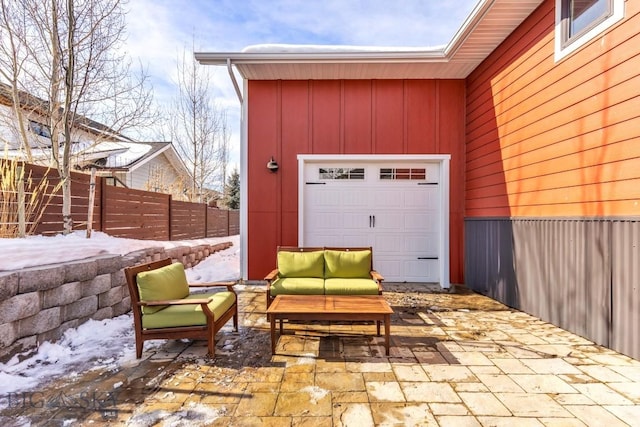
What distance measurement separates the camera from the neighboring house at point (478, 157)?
10.6 feet

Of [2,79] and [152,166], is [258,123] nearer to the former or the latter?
[2,79]

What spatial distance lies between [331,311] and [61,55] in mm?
4806

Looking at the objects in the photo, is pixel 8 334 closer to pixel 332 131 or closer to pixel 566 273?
pixel 332 131

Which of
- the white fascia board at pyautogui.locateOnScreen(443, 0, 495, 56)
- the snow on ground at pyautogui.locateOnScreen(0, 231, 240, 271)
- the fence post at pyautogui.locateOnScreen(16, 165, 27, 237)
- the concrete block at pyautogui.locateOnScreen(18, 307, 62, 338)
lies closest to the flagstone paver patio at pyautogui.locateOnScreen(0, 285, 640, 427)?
the concrete block at pyautogui.locateOnScreen(18, 307, 62, 338)

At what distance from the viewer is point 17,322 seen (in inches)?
106

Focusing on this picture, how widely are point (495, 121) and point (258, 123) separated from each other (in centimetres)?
387

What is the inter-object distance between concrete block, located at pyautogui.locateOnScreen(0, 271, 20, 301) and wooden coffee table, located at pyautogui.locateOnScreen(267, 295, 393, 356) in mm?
1957

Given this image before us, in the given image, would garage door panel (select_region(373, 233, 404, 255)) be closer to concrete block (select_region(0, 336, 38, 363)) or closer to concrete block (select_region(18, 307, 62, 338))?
concrete block (select_region(18, 307, 62, 338))

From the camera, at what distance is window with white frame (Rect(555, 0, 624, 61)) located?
322cm

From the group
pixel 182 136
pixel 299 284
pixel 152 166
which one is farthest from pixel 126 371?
pixel 182 136

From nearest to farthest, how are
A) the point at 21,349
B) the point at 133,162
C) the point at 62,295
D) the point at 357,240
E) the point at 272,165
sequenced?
1. the point at 21,349
2. the point at 62,295
3. the point at 272,165
4. the point at 357,240
5. the point at 133,162

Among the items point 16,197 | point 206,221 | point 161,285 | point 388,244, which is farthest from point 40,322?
point 206,221

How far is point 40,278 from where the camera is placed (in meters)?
2.88

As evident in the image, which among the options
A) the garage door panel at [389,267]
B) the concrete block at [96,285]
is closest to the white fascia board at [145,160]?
the concrete block at [96,285]
